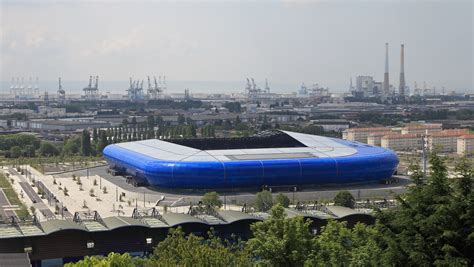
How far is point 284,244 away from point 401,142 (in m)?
24.5

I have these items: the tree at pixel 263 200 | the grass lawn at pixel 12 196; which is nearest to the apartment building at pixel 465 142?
the tree at pixel 263 200

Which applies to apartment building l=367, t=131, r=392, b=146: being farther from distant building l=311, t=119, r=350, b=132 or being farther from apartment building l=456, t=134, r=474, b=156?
distant building l=311, t=119, r=350, b=132

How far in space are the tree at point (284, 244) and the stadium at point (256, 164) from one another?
35.0 feet

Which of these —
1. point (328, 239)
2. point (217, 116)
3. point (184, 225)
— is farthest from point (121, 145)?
point (217, 116)

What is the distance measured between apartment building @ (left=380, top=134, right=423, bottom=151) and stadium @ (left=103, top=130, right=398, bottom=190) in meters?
9.61

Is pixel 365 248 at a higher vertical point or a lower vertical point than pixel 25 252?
higher

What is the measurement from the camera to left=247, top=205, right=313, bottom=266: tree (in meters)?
5.96

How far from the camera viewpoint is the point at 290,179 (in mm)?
17312

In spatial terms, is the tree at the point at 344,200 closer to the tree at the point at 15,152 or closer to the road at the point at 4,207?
the road at the point at 4,207

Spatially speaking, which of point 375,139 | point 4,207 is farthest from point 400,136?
point 4,207

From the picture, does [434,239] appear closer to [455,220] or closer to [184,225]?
[455,220]

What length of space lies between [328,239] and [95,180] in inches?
558

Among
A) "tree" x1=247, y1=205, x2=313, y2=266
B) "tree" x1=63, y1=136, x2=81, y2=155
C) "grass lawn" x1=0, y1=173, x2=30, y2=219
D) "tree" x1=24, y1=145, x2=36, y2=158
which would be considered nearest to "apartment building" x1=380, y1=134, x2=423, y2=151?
"tree" x1=63, y1=136, x2=81, y2=155

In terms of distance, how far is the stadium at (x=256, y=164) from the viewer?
16.9 meters
